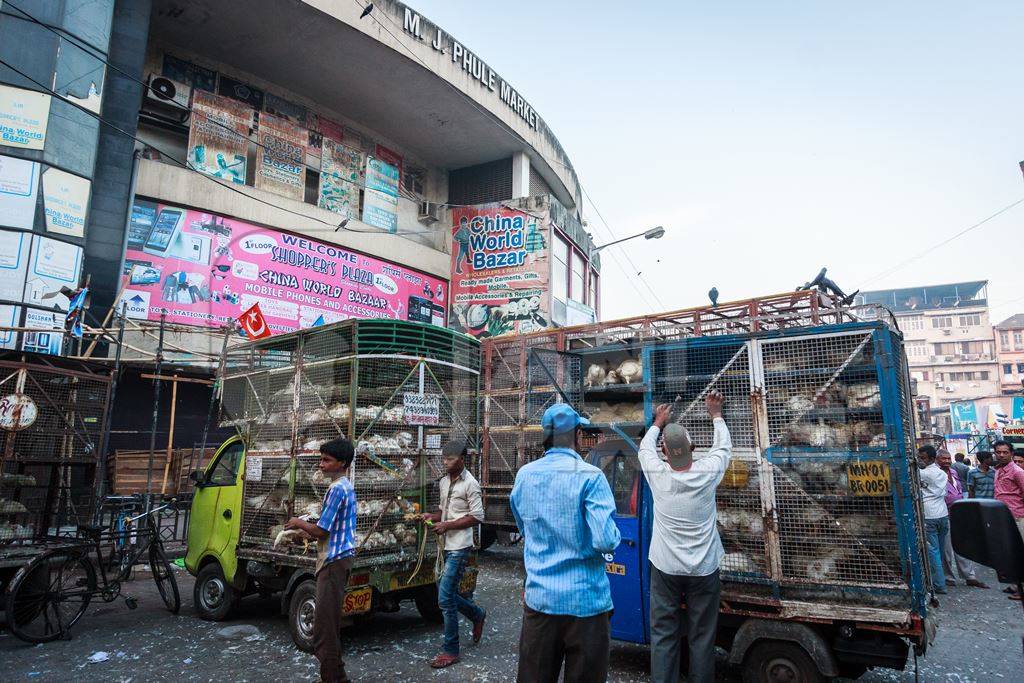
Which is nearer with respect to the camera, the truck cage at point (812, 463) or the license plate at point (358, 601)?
the truck cage at point (812, 463)

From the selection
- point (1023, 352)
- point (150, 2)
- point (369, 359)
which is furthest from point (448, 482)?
point (1023, 352)

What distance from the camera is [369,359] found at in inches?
255

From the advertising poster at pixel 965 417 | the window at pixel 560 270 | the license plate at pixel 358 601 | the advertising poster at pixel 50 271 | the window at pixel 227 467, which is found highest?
the window at pixel 560 270

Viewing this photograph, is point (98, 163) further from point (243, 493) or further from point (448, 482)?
point (448, 482)

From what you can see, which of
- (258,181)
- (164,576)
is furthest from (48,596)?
(258,181)

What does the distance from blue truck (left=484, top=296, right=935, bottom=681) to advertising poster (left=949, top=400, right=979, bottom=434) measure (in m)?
37.0

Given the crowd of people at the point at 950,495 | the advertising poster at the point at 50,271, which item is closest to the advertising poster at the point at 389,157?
the advertising poster at the point at 50,271

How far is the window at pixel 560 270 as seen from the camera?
2159 cm

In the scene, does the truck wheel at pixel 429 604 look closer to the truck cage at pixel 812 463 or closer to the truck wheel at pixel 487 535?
the truck cage at pixel 812 463

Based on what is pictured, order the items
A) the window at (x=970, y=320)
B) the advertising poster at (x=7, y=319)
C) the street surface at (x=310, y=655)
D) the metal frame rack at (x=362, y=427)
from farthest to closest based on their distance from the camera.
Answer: the window at (x=970, y=320) < the advertising poster at (x=7, y=319) < the metal frame rack at (x=362, y=427) < the street surface at (x=310, y=655)

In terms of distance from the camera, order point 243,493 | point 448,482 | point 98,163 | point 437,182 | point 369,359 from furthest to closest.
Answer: point 437,182 < point 98,163 < point 243,493 < point 369,359 < point 448,482

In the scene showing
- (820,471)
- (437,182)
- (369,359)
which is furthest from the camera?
(437,182)

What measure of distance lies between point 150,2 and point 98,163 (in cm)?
476

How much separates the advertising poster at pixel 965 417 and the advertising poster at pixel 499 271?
93.4 feet
